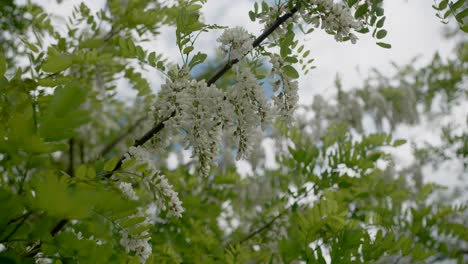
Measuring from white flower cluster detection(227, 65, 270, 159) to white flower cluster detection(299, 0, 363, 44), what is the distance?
28 centimetres

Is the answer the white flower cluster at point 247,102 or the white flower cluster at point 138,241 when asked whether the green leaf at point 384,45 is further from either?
the white flower cluster at point 138,241

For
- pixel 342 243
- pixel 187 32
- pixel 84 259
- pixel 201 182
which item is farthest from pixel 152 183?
pixel 201 182

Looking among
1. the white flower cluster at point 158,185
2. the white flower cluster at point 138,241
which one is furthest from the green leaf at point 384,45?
the white flower cluster at point 138,241

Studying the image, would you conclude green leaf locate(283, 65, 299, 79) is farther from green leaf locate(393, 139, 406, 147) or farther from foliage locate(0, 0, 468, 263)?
green leaf locate(393, 139, 406, 147)

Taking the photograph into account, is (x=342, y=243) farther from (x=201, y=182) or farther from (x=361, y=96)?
(x=361, y=96)

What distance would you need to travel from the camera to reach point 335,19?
1322 mm

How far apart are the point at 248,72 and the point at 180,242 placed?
4.64 ft

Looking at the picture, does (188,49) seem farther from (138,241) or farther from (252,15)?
(138,241)

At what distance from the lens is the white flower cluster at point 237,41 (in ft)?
4.19

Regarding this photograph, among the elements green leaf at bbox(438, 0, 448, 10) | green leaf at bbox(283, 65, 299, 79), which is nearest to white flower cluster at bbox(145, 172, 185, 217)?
green leaf at bbox(283, 65, 299, 79)

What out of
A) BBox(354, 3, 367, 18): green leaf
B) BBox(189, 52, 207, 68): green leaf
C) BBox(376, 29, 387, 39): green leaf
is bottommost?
BBox(189, 52, 207, 68): green leaf

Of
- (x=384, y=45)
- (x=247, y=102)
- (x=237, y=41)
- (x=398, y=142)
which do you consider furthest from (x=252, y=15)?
(x=398, y=142)

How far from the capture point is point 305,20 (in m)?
1.34

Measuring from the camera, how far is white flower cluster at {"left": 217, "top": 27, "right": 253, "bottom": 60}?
1.28 meters
